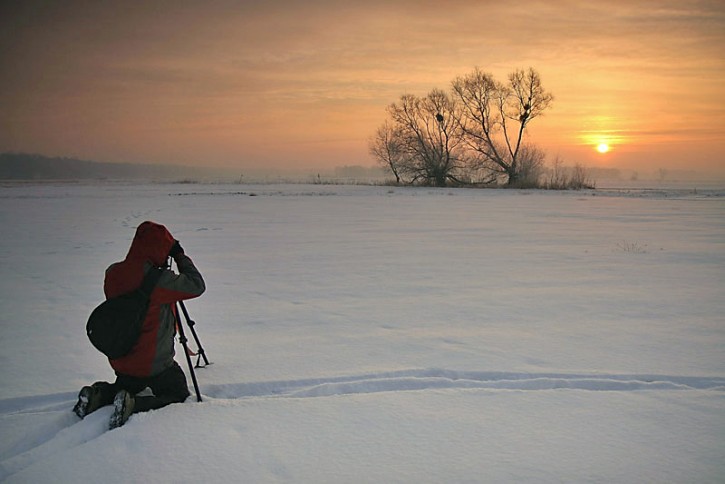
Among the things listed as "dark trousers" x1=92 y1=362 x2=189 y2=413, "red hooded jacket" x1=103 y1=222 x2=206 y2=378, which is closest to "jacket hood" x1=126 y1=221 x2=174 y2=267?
"red hooded jacket" x1=103 y1=222 x2=206 y2=378

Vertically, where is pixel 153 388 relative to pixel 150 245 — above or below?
below

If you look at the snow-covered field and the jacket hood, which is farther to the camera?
the jacket hood

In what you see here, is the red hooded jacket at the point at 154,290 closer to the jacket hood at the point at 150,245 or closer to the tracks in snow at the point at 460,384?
the jacket hood at the point at 150,245

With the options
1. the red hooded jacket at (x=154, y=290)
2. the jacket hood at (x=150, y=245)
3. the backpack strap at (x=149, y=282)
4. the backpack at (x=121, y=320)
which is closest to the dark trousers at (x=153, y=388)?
the red hooded jacket at (x=154, y=290)

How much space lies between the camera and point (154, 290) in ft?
10.4

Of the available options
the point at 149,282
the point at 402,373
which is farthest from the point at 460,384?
the point at 149,282

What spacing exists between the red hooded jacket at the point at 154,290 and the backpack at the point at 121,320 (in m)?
0.04

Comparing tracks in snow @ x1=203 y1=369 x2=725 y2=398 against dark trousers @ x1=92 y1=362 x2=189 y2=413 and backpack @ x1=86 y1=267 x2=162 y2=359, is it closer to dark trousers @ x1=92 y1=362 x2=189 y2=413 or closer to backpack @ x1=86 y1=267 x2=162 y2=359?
dark trousers @ x1=92 y1=362 x2=189 y2=413

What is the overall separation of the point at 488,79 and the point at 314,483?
133ft

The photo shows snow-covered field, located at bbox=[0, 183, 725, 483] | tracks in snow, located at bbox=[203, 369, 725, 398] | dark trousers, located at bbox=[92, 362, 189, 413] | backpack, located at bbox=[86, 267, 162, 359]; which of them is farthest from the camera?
tracks in snow, located at bbox=[203, 369, 725, 398]

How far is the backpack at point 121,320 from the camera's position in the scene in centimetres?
309

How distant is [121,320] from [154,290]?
0.88ft

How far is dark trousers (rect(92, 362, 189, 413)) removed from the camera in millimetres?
3207

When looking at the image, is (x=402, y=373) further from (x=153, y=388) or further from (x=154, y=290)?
(x=154, y=290)
